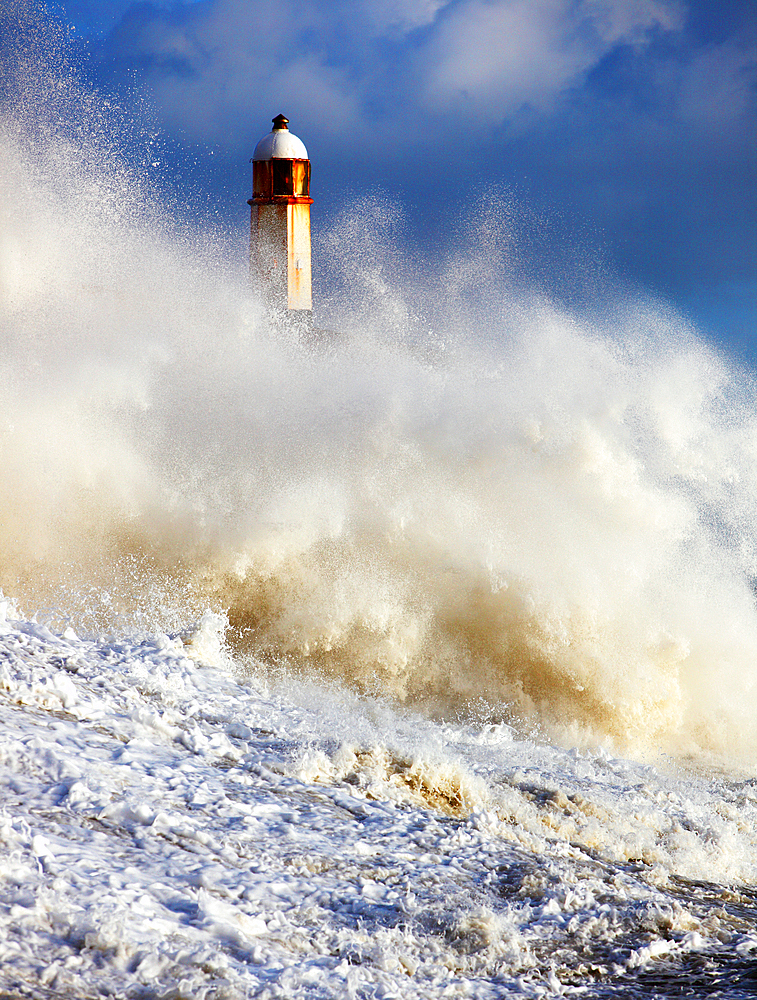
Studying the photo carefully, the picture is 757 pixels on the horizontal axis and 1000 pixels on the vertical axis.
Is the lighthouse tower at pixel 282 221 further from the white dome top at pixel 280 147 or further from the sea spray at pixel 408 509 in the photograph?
the sea spray at pixel 408 509

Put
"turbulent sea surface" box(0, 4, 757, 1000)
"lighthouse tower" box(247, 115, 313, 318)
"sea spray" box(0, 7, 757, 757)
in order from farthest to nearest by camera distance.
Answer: "lighthouse tower" box(247, 115, 313, 318)
"sea spray" box(0, 7, 757, 757)
"turbulent sea surface" box(0, 4, 757, 1000)

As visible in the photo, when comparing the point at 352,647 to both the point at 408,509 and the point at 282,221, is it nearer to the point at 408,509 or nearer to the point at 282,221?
the point at 408,509

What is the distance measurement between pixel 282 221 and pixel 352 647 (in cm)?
1395

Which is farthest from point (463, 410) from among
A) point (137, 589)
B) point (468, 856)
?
point (468, 856)

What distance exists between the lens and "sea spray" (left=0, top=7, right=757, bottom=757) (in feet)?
34.6

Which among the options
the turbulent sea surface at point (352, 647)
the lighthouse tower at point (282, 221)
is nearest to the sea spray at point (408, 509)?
the turbulent sea surface at point (352, 647)

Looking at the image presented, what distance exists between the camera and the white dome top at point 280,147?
843 inches

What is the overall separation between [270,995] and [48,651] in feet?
12.8

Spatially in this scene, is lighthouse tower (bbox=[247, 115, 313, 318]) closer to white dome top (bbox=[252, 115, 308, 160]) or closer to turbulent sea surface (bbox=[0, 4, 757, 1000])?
white dome top (bbox=[252, 115, 308, 160])

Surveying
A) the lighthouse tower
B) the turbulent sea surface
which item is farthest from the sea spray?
the lighthouse tower

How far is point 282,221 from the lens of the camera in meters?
21.2

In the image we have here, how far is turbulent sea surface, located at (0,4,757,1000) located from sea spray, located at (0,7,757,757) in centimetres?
4

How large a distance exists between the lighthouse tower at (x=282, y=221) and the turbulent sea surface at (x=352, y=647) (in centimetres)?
519

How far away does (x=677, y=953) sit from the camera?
436cm
